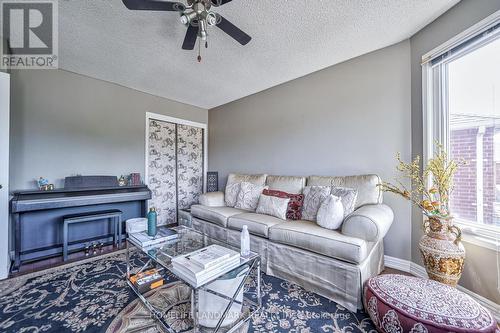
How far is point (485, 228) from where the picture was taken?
162 centimetres

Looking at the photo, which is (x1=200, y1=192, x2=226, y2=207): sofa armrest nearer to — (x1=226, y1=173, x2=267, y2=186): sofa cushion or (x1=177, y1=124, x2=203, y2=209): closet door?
(x1=226, y1=173, x2=267, y2=186): sofa cushion

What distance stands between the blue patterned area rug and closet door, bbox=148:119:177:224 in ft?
5.78

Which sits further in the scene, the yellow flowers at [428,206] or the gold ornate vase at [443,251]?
the yellow flowers at [428,206]

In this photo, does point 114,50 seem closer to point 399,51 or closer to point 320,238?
point 320,238

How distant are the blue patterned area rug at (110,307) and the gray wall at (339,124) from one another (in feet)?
4.30

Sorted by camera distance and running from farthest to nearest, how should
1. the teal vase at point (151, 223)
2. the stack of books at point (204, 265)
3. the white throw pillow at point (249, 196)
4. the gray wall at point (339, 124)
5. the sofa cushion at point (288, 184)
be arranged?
the white throw pillow at point (249, 196) → the sofa cushion at point (288, 184) → the gray wall at point (339, 124) → the teal vase at point (151, 223) → the stack of books at point (204, 265)

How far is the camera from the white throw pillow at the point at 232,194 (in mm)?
3138

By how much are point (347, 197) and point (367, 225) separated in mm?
467

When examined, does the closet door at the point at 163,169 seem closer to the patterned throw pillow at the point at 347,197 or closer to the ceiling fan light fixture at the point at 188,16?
the ceiling fan light fixture at the point at 188,16

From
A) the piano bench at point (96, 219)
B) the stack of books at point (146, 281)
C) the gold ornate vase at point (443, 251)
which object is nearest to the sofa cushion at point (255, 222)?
the stack of books at point (146, 281)

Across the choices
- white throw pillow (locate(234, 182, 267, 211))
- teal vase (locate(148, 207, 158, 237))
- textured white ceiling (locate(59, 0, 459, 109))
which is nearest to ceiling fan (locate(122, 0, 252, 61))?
textured white ceiling (locate(59, 0, 459, 109))

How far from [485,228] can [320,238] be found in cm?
129

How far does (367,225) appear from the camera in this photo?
1684 mm

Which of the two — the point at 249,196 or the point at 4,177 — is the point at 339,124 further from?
the point at 4,177
